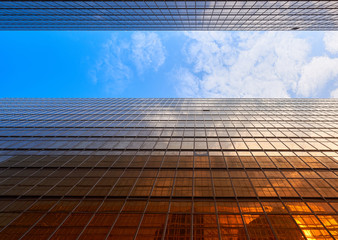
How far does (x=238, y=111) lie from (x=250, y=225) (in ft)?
80.5

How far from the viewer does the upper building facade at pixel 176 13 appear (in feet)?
89.0

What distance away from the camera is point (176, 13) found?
103 ft

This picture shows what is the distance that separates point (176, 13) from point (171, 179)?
30.3 metres

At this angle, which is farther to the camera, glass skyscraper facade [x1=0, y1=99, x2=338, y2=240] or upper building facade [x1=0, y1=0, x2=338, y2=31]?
upper building facade [x1=0, y1=0, x2=338, y2=31]

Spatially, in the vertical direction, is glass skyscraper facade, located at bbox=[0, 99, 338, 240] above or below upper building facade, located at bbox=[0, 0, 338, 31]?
below

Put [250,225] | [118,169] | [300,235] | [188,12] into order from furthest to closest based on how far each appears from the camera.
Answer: [188,12] < [118,169] < [250,225] < [300,235]

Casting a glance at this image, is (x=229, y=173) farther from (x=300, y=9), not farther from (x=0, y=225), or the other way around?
(x=300, y=9)

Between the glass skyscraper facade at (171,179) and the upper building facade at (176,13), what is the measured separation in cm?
1809

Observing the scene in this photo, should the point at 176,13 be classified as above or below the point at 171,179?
above

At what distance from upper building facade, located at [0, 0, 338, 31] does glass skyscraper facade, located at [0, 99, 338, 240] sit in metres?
18.1

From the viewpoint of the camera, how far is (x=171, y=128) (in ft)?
77.7

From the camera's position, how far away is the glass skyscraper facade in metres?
9.12

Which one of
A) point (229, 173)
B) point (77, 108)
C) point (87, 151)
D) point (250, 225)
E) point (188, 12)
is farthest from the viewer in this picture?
point (77, 108)

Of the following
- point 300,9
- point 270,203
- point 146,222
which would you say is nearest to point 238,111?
point 300,9
